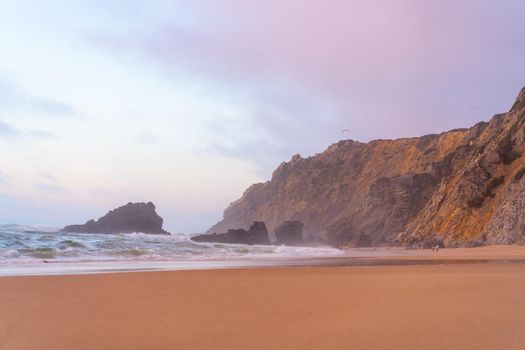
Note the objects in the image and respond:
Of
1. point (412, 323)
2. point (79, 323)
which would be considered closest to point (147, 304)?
point (79, 323)

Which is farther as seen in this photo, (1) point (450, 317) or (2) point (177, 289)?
(2) point (177, 289)

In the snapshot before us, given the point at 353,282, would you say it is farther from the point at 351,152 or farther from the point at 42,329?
the point at 351,152

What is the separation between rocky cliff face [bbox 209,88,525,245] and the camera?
39.6 metres

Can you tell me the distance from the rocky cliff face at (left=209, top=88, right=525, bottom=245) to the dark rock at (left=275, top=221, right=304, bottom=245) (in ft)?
21.4

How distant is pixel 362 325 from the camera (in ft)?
12.7

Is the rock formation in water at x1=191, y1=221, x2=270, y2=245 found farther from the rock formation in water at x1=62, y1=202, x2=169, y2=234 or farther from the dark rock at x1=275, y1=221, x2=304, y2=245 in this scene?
the dark rock at x1=275, y1=221, x2=304, y2=245

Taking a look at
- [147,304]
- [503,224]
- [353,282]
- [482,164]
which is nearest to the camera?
[147,304]

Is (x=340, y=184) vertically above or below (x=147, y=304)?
above

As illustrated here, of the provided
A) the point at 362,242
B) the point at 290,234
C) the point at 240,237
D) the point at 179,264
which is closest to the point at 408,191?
the point at 362,242

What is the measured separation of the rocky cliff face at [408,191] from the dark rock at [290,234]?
6.53 metres

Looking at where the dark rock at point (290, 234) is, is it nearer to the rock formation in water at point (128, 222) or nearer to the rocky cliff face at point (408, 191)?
the rocky cliff face at point (408, 191)

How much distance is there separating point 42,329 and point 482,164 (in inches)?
1781

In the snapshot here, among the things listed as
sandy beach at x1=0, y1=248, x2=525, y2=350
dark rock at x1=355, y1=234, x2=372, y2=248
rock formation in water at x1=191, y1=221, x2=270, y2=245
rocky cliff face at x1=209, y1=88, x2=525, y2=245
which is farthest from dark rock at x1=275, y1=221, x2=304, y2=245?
sandy beach at x1=0, y1=248, x2=525, y2=350

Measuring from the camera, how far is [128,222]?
6612cm
